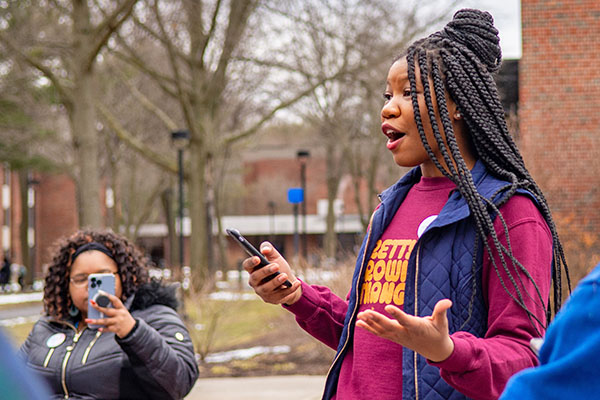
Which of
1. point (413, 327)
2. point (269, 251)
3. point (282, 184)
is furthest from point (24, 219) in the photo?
point (413, 327)

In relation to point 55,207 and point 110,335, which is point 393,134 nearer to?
point 110,335

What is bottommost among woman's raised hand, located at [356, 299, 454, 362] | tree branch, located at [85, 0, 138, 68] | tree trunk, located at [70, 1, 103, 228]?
woman's raised hand, located at [356, 299, 454, 362]

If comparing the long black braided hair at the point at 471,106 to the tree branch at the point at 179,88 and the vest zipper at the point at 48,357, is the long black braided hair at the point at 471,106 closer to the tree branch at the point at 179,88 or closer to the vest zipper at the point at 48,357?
the vest zipper at the point at 48,357

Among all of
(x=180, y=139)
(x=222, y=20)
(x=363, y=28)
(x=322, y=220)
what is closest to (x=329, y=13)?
(x=363, y=28)

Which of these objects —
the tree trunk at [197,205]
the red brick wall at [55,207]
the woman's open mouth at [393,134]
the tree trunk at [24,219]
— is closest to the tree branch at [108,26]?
the tree trunk at [197,205]

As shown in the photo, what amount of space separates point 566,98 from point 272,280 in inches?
492

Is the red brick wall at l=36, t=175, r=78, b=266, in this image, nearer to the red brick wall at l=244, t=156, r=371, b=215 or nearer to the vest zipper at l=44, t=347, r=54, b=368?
the red brick wall at l=244, t=156, r=371, b=215

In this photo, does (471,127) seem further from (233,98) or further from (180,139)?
(233,98)

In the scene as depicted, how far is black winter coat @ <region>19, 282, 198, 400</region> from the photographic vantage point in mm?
3598

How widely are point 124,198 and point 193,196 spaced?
753 inches

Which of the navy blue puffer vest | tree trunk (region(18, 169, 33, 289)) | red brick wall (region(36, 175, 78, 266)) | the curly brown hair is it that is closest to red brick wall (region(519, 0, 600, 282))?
the curly brown hair

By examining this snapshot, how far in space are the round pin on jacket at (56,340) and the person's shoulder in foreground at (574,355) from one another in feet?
10.6

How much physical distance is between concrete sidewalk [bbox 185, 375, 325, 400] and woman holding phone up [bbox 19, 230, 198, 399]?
14.3 ft

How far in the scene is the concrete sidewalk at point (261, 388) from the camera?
27.1ft
